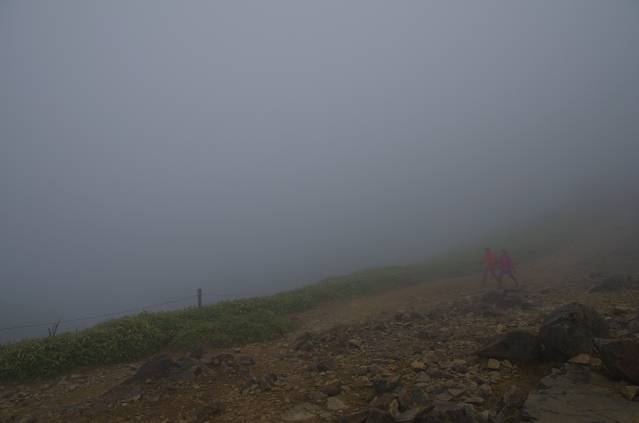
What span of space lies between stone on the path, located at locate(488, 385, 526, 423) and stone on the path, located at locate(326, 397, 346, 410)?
2354 mm

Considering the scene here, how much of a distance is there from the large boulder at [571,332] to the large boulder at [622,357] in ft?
2.52

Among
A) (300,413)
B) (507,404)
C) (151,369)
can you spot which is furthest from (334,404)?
(151,369)

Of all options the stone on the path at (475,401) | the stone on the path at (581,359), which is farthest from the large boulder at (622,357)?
the stone on the path at (475,401)

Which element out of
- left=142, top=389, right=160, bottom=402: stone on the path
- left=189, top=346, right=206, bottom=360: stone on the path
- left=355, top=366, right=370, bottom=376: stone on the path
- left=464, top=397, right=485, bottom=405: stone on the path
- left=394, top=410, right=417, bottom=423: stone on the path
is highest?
left=189, top=346, right=206, bottom=360: stone on the path

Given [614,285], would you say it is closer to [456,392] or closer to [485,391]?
[485,391]

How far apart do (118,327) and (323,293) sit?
967cm

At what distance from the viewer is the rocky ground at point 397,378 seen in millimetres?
4738

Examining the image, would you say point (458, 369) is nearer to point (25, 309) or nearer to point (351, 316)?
point (351, 316)

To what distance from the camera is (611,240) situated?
2848cm

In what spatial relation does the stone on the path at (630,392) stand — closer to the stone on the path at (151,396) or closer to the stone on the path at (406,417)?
the stone on the path at (406,417)

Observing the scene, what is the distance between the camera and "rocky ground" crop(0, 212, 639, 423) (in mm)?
4738

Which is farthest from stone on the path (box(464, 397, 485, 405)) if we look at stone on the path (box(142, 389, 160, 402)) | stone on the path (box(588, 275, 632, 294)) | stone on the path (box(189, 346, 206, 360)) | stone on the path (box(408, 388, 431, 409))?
stone on the path (box(588, 275, 632, 294))

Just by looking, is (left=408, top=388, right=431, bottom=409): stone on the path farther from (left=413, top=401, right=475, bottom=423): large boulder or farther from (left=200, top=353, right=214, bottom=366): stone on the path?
(left=200, top=353, right=214, bottom=366): stone on the path

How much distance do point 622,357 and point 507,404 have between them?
178 centimetres
